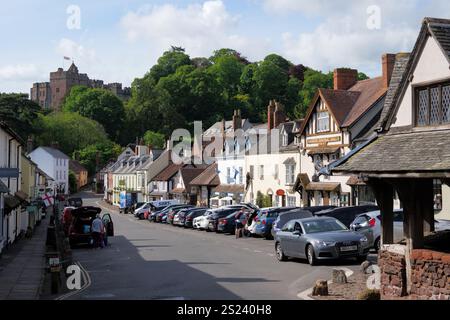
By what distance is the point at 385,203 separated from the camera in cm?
1441

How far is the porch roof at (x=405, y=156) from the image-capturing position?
12086mm

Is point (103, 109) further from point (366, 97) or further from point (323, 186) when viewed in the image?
point (366, 97)

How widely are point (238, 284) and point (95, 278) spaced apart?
203 inches

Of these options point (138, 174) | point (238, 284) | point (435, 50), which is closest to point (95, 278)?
point (238, 284)

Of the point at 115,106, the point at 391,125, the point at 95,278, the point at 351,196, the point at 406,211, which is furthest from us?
the point at 115,106

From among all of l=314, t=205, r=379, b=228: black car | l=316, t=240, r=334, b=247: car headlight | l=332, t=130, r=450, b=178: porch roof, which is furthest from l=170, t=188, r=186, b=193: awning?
l=332, t=130, r=450, b=178: porch roof

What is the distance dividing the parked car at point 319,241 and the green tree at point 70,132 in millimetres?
107485

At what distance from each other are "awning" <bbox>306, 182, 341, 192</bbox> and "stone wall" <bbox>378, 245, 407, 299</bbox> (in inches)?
1112

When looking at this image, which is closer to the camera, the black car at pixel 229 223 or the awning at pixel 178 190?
the black car at pixel 229 223

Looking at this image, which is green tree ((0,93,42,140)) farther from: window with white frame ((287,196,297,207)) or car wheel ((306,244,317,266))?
car wheel ((306,244,317,266))

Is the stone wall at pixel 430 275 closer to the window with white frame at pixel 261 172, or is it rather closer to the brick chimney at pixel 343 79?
the brick chimney at pixel 343 79

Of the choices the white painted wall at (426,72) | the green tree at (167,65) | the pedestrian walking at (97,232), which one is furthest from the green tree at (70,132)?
the white painted wall at (426,72)

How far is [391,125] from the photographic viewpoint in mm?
15352
